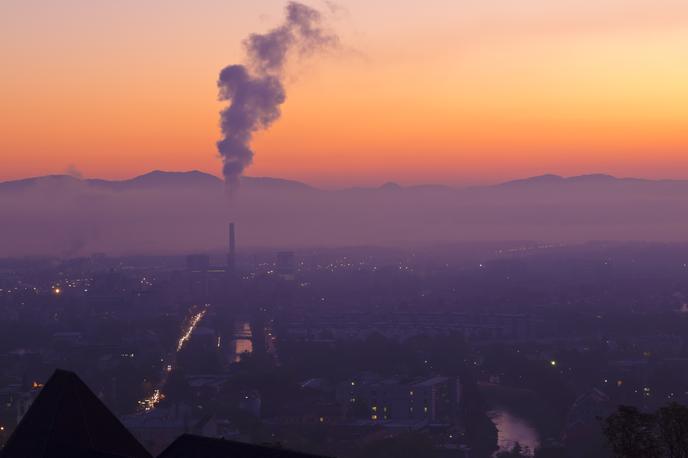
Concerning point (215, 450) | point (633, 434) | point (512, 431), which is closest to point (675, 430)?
point (633, 434)

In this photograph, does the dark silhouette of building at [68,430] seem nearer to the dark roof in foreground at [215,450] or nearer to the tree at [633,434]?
the dark roof in foreground at [215,450]

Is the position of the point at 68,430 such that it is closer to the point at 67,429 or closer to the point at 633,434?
the point at 67,429

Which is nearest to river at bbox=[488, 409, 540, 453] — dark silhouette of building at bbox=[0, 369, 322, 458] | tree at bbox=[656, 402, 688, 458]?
dark silhouette of building at bbox=[0, 369, 322, 458]

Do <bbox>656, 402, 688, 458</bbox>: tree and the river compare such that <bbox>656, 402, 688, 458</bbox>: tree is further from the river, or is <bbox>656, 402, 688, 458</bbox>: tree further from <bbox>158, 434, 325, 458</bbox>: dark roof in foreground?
the river

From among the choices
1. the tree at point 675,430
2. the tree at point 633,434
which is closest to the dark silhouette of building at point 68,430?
the tree at point 633,434

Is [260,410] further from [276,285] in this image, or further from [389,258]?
[389,258]

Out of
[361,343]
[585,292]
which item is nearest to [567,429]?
[361,343]

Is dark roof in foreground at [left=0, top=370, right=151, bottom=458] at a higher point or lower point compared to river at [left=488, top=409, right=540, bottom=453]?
higher
